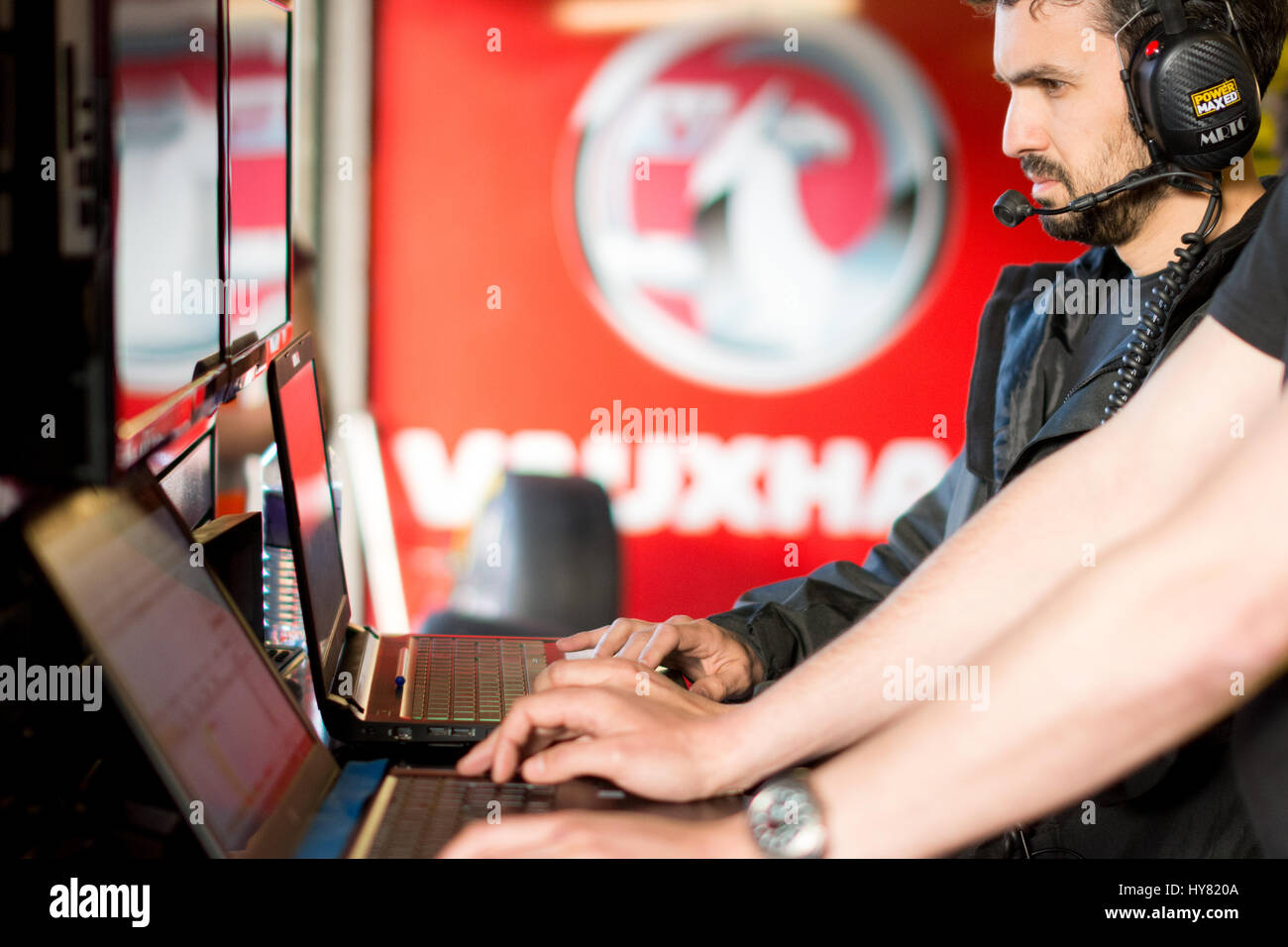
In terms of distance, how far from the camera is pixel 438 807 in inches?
34.8

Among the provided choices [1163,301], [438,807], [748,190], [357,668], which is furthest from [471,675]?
[748,190]

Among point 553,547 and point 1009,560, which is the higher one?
point 1009,560

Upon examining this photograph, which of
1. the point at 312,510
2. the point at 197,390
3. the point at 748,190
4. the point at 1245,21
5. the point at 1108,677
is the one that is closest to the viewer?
the point at 1108,677

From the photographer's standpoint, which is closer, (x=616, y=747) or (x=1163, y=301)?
(x=616, y=747)

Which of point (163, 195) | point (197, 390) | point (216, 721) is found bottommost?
point (216, 721)

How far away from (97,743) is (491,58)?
2.85 meters

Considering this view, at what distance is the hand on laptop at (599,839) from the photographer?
0.65 meters

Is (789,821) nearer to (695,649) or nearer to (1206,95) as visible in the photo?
(695,649)

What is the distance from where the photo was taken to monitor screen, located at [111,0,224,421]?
0.73 m

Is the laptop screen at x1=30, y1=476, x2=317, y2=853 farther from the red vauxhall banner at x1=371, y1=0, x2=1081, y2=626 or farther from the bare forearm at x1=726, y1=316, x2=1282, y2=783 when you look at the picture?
the red vauxhall banner at x1=371, y1=0, x2=1081, y2=626

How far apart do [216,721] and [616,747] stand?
0.99ft

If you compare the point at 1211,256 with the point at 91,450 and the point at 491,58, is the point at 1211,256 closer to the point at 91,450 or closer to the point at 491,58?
the point at 91,450

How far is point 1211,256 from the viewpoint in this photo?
4.37ft

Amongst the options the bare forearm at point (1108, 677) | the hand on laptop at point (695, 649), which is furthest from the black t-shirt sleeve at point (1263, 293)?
the hand on laptop at point (695, 649)
